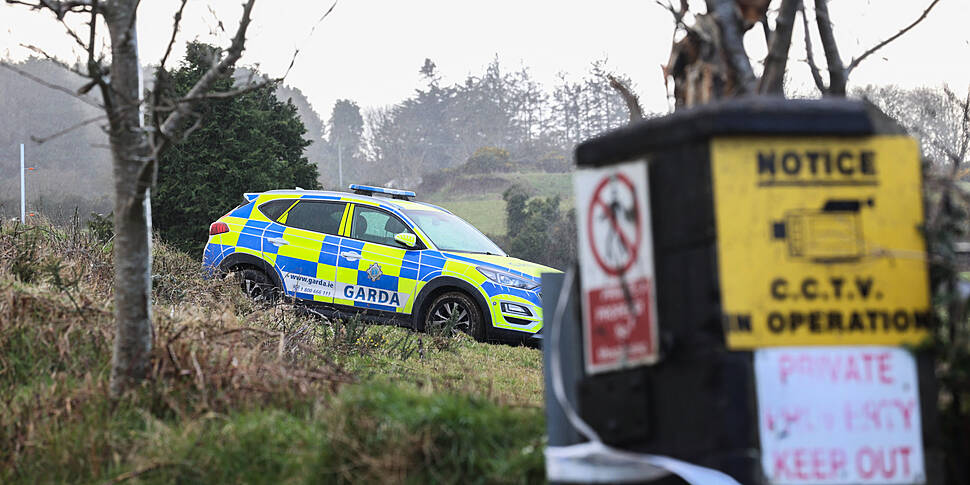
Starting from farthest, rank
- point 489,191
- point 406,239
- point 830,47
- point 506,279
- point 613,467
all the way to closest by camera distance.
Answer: point 489,191 → point 406,239 → point 506,279 → point 830,47 → point 613,467

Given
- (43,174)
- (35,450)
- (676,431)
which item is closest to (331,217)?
(35,450)

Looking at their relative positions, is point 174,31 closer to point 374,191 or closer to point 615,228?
point 615,228

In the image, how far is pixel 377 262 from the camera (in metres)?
9.68

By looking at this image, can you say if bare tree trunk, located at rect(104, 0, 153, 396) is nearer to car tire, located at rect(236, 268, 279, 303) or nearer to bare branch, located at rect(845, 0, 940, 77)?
bare branch, located at rect(845, 0, 940, 77)

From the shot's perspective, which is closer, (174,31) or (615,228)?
(615,228)

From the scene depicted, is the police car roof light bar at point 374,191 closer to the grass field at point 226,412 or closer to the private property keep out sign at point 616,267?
the grass field at point 226,412

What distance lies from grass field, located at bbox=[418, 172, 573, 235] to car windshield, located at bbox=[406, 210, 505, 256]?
38076mm

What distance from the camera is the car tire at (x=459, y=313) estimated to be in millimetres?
9312

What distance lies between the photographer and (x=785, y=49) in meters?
3.60

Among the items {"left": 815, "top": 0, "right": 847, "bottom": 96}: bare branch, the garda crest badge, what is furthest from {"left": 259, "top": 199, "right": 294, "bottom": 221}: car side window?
{"left": 815, "top": 0, "right": 847, "bottom": 96}: bare branch

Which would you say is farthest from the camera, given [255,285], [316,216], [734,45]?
[316,216]

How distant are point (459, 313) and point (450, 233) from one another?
3.85ft

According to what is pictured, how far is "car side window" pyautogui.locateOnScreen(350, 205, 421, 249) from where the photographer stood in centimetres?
985

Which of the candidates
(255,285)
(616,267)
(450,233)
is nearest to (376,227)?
(450,233)
